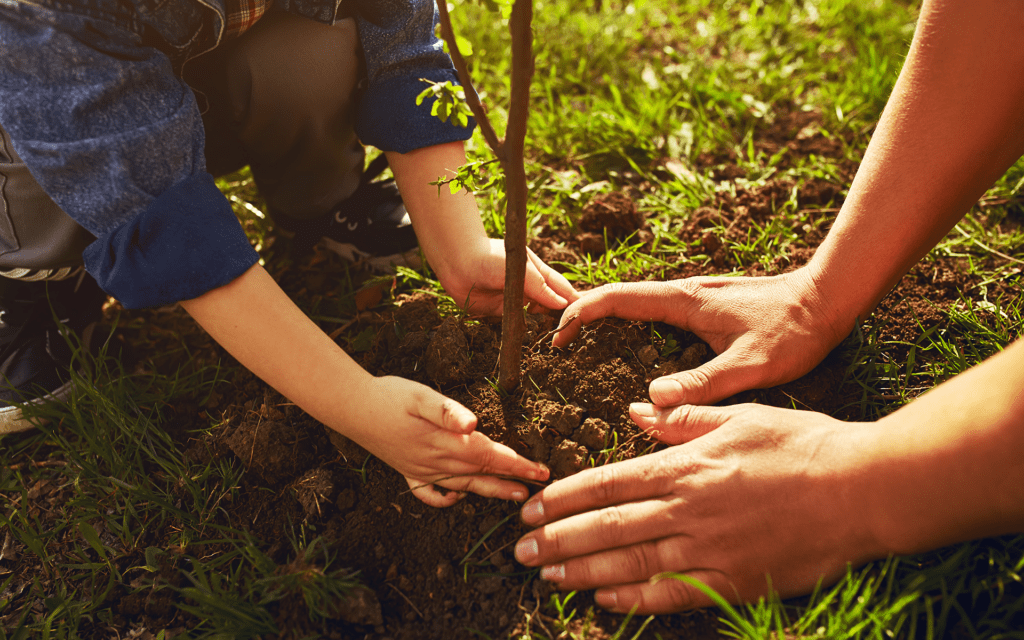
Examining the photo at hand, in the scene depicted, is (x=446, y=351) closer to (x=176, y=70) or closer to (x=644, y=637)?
(x=644, y=637)

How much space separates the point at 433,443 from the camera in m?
1.53

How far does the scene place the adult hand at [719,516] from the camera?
4.33ft

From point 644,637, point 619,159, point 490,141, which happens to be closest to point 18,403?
point 490,141

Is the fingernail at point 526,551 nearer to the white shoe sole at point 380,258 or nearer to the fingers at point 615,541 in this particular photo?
the fingers at point 615,541

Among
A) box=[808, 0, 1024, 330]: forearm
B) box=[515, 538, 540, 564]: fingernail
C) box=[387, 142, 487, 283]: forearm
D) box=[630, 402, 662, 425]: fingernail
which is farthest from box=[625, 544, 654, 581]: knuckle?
box=[387, 142, 487, 283]: forearm

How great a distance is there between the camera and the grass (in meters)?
1.41

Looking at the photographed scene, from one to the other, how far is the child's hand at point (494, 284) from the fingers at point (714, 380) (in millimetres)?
445

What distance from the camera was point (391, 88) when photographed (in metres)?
2.02

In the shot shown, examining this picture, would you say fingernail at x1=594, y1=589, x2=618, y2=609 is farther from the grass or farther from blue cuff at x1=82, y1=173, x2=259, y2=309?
blue cuff at x1=82, y1=173, x2=259, y2=309

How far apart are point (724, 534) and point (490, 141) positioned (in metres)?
1.00

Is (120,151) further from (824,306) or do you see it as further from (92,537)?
(824,306)

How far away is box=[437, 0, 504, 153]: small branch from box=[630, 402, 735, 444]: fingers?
0.79m

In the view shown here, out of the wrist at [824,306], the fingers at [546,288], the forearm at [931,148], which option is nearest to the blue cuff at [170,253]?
the fingers at [546,288]

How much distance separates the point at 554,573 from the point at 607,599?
0.44 ft
